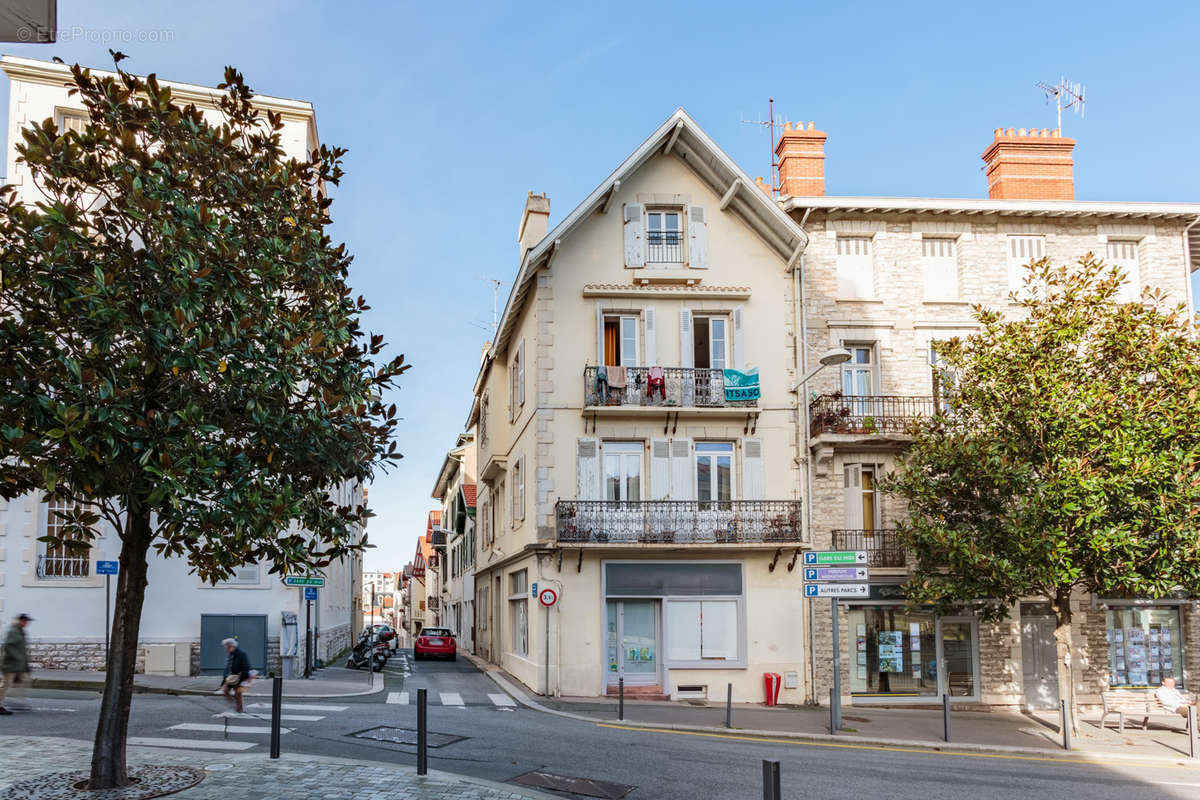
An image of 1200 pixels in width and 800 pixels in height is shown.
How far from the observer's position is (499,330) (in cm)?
2952

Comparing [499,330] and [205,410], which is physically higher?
[499,330]

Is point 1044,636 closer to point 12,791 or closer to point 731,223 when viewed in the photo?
point 731,223

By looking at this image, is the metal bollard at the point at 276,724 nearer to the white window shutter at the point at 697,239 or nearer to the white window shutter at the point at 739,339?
the white window shutter at the point at 739,339

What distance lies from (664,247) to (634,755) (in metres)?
13.6

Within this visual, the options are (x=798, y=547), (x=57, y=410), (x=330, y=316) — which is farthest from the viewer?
(x=798, y=547)

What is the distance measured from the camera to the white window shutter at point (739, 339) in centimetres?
2420

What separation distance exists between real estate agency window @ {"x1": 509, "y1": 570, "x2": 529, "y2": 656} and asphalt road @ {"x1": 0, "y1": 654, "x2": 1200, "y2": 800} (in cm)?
722

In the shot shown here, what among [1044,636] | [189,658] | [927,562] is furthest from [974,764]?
[189,658]

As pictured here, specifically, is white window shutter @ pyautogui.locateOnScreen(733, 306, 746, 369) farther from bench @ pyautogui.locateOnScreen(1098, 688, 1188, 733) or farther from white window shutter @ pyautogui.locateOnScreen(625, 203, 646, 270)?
bench @ pyautogui.locateOnScreen(1098, 688, 1188, 733)

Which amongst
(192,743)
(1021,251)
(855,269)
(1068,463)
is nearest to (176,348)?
(192,743)

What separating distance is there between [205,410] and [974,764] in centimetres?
1225

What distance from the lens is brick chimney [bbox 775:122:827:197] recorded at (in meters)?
25.4

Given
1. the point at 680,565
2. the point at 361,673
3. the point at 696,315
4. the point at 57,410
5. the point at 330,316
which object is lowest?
the point at 361,673

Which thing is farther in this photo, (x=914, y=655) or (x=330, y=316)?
(x=914, y=655)
